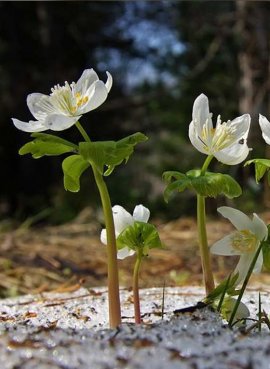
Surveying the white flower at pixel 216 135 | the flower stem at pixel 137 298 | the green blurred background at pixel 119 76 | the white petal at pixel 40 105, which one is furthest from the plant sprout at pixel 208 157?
the green blurred background at pixel 119 76

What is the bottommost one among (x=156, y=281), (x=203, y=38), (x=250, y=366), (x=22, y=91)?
(x=156, y=281)

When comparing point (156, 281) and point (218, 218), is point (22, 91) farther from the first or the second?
point (156, 281)

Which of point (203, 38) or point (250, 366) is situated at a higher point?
point (203, 38)

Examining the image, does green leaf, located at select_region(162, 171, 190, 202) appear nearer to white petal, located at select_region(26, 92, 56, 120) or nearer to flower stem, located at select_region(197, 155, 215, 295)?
flower stem, located at select_region(197, 155, 215, 295)

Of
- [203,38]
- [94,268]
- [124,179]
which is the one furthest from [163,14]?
[94,268]

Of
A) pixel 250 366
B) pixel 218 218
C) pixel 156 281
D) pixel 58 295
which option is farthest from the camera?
pixel 218 218

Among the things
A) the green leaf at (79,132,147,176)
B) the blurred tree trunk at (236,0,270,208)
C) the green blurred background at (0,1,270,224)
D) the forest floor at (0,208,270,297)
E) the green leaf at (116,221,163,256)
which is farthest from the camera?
the green blurred background at (0,1,270,224)

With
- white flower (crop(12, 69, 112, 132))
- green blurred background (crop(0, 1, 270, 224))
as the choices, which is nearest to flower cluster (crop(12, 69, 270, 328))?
white flower (crop(12, 69, 112, 132))

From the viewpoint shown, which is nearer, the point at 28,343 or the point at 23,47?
the point at 28,343

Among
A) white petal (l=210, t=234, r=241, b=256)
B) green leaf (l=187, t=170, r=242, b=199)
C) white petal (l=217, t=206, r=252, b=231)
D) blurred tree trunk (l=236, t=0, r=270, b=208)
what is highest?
blurred tree trunk (l=236, t=0, r=270, b=208)
